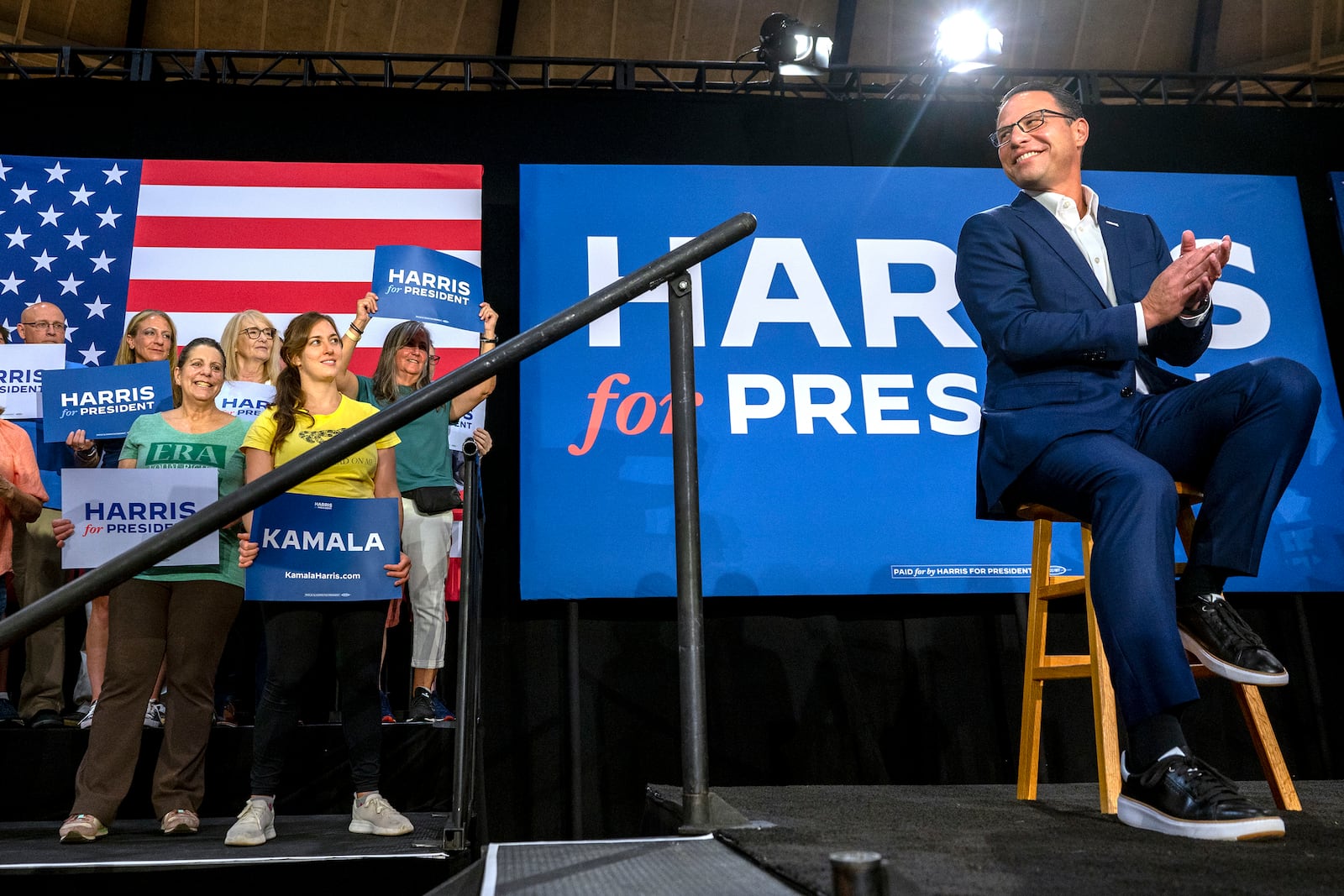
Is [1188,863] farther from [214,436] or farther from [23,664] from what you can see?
[23,664]

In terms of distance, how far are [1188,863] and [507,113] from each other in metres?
3.93

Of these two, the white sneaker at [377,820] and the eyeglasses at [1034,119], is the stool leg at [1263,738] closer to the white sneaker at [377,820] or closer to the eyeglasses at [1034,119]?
the eyeglasses at [1034,119]

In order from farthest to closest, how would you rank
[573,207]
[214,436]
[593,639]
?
[573,207] < [593,639] < [214,436]

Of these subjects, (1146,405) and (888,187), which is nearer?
(1146,405)

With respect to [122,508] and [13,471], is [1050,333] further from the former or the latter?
[13,471]

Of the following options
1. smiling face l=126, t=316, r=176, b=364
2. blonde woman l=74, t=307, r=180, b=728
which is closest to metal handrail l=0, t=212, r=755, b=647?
blonde woman l=74, t=307, r=180, b=728

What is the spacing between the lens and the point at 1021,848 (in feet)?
3.81

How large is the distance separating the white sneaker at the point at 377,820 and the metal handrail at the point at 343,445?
1411mm

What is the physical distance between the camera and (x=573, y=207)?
13.0 ft

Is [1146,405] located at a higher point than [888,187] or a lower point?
lower

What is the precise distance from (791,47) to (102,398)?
320 centimetres

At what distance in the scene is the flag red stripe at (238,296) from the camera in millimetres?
3734

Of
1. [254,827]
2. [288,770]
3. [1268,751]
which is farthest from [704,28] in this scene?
A: [1268,751]

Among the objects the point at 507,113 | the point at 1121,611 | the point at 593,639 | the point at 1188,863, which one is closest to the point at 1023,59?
the point at 507,113
